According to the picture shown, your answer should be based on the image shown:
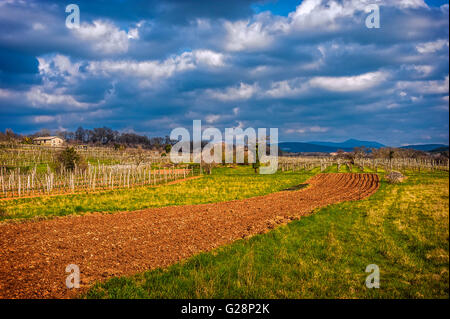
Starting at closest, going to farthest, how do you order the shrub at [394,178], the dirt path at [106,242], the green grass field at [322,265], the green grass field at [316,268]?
1. the green grass field at [322,265]
2. the green grass field at [316,268]
3. the dirt path at [106,242]
4. the shrub at [394,178]

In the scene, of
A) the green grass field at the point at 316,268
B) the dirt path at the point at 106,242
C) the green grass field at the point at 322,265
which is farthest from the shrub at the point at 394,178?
the green grass field at the point at 316,268

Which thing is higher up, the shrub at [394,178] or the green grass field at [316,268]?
the shrub at [394,178]

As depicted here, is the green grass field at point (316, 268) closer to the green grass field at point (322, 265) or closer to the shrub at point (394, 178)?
the green grass field at point (322, 265)

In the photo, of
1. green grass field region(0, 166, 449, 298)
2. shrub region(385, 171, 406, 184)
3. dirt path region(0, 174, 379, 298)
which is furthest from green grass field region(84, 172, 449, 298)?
shrub region(385, 171, 406, 184)

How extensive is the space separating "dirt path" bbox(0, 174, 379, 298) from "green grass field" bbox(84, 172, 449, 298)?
105 cm

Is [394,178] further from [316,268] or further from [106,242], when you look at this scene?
[106,242]

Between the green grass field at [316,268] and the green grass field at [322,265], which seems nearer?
the green grass field at [322,265]

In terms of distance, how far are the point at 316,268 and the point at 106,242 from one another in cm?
781

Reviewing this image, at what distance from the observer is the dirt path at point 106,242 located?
687 centimetres

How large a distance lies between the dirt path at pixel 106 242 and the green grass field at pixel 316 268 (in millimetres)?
1045

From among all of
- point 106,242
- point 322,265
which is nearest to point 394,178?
point 322,265
